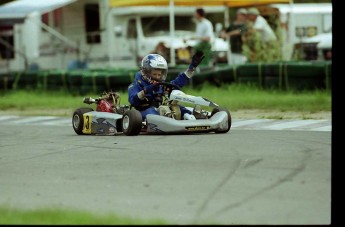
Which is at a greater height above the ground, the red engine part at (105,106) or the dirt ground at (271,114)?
the red engine part at (105,106)

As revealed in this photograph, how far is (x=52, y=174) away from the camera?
889 centimetres

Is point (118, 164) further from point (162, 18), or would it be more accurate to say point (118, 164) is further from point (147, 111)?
point (162, 18)

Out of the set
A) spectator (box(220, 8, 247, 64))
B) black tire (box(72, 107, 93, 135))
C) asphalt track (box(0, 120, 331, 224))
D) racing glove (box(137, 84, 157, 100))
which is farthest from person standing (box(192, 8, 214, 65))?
asphalt track (box(0, 120, 331, 224))

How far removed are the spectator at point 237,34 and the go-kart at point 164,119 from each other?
10.5 m

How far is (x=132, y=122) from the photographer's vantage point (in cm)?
1197

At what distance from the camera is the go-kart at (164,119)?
11867 millimetres

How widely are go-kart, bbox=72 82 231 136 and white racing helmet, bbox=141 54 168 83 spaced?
0.62ft

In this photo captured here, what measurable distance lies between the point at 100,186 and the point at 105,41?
20284 millimetres

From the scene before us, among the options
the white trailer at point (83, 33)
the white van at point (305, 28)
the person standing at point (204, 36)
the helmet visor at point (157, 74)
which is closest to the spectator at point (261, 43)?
the white van at point (305, 28)

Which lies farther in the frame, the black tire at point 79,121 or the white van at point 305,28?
the white van at point 305,28

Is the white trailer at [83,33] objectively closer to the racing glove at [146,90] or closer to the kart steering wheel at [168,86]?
the kart steering wheel at [168,86]

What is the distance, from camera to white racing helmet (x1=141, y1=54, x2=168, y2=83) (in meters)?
12.6
